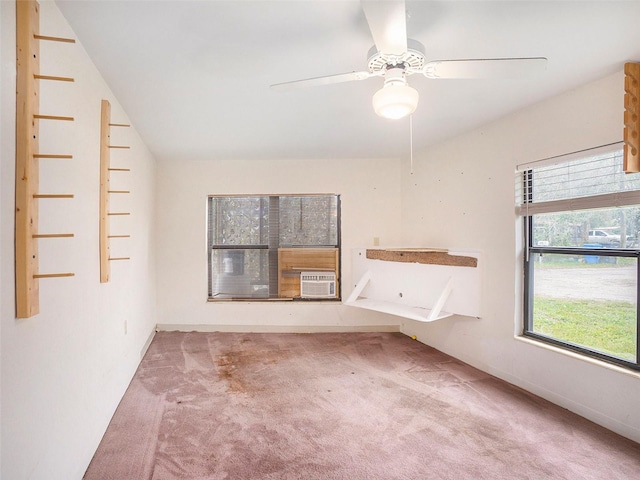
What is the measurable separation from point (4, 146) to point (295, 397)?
2.27 meters

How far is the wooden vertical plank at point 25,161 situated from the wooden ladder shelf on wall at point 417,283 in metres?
2.74

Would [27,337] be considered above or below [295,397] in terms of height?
above

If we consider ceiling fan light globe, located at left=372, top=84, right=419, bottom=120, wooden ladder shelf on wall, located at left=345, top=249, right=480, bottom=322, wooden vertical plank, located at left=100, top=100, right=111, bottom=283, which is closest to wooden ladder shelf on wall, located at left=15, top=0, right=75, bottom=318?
wooden vertical plank, located at left=100, top=100, right=111, bottom=283

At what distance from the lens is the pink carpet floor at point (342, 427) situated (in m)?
1.81

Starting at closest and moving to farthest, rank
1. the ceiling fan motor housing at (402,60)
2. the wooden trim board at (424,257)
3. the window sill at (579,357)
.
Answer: the ceiling fan motor housing at (402,60) < the window sill at (579,357) < the wooden trim board at (424,257)

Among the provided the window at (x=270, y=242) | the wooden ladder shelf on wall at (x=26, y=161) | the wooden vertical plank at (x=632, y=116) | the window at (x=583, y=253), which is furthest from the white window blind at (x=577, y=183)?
the wooden ladder shelf on wall at (x=26, y=161)

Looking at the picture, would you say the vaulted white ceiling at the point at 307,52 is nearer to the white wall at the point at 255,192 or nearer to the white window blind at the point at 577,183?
the white window blind at the point at 577,183

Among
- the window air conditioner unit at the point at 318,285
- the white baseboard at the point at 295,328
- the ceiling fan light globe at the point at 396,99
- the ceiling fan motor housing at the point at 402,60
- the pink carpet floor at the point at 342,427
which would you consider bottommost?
the pink carpet floor at the point at 342,427

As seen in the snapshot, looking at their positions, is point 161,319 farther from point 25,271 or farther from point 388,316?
point 25,271

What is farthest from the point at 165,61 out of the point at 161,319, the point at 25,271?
the point at 161,319

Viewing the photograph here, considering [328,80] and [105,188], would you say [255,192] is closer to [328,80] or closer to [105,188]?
[105,188]

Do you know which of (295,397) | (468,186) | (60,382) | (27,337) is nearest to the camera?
(27,337)

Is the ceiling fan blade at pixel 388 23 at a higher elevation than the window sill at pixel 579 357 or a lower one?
higher

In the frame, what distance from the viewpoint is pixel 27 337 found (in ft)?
4.14
